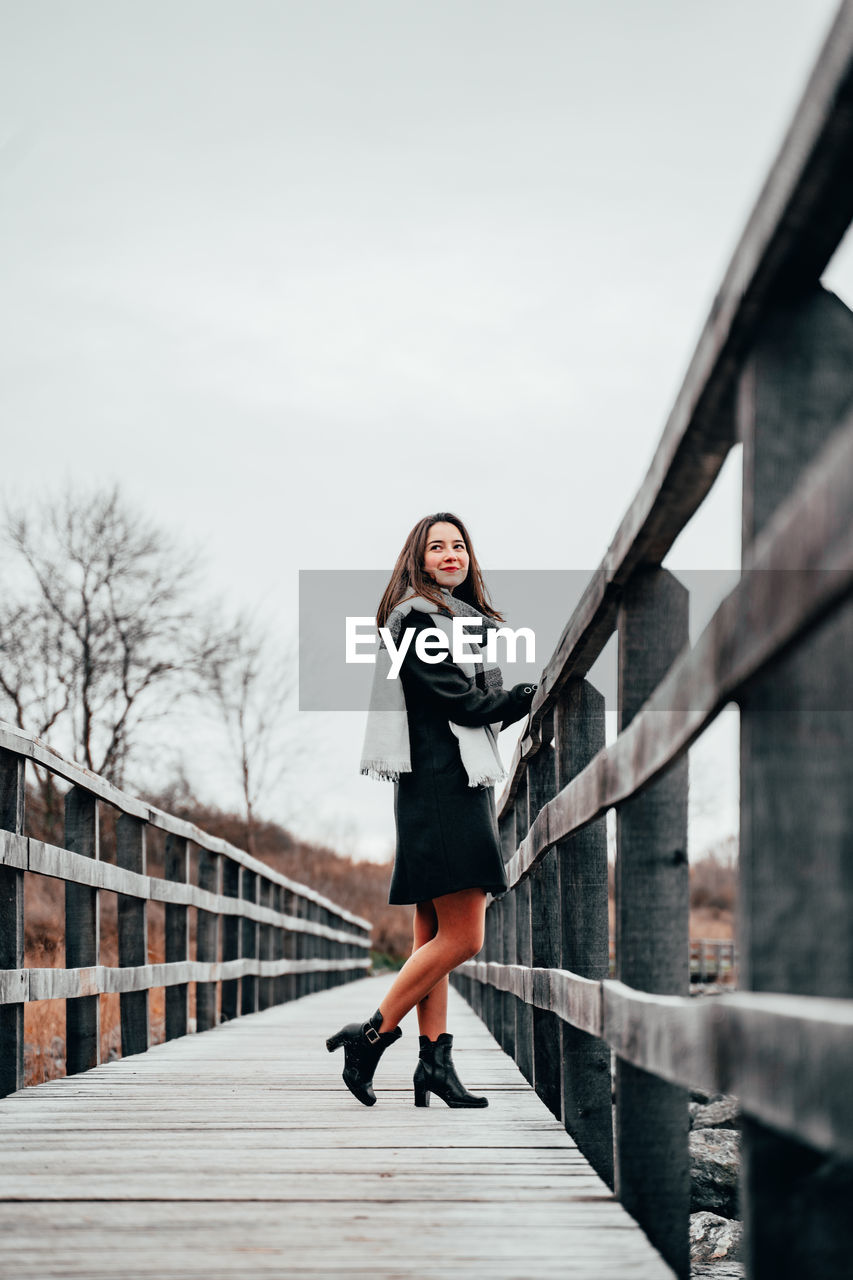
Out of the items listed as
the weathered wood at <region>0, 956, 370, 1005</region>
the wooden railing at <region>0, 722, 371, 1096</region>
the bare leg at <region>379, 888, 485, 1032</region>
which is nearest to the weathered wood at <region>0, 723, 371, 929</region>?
the wooden railing at <region>0, 722, 371, 1096</region>

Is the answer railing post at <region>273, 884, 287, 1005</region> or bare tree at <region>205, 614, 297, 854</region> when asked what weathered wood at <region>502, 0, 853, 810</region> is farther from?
bare tree at <region>205, 614, 297, 854</region>

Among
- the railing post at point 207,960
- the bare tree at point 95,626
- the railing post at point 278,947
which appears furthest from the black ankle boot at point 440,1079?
the bare tree at point 95,626

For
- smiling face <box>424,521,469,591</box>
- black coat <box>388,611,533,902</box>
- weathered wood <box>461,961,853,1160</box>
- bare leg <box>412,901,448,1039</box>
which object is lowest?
bare leg <box>412,901,448,1039</box>

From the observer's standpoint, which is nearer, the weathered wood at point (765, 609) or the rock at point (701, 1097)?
the weathered wood at point (765, 609)

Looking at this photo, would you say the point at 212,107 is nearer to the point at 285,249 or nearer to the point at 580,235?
the point at 285,249

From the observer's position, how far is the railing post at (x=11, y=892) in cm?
359

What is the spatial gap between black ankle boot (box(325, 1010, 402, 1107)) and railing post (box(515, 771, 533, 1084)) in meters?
0.41

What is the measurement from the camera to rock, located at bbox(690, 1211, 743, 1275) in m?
4.59

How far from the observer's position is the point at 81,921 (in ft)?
14.4

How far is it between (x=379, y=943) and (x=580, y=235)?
17.5 m

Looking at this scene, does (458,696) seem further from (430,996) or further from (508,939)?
(508,939)

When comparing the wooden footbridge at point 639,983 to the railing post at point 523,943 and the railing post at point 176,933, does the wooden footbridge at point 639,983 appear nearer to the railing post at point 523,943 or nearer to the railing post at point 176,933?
the railing post at point 523,943

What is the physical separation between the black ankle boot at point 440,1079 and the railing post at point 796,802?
7.36ft

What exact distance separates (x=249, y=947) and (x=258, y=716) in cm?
1859
